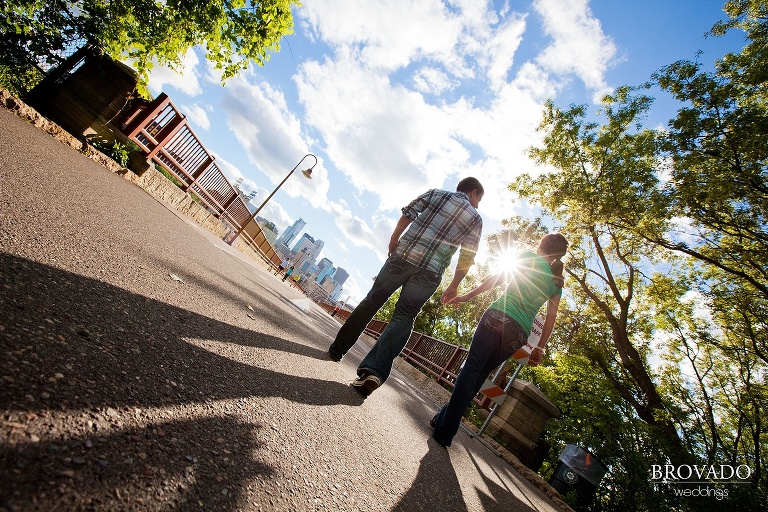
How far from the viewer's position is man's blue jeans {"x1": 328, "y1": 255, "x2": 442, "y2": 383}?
2.61 meters

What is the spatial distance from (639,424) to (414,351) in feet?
23.9

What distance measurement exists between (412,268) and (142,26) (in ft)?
23.1

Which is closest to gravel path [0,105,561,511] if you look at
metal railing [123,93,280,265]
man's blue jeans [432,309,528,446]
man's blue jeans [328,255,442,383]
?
man's blue jeans [432,309,528,446]

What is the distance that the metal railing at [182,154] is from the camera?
6.69m

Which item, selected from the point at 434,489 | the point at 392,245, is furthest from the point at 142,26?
the point at 434,489

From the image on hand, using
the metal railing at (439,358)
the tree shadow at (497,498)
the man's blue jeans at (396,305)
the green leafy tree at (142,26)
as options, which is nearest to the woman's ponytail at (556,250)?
the man's blue jeans at (396,305)

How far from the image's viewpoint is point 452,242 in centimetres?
297

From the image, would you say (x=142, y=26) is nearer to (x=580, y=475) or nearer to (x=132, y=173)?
(x=132, y=173)

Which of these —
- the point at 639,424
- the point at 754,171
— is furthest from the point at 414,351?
the point at 754,171

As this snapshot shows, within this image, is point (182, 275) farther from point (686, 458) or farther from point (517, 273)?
point (686, 458)

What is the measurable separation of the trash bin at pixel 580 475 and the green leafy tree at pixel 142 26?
9.79 meters

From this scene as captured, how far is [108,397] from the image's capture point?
0.96 meters

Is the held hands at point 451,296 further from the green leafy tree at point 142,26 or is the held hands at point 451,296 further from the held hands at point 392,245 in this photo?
the green leafy tree at point 142,26

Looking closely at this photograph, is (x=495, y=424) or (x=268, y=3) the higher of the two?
(x=268, y=3)
